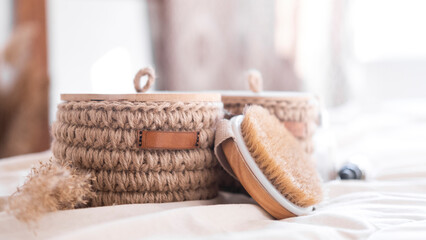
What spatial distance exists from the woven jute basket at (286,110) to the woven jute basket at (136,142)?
13 cm

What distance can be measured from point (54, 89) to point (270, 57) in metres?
1.16

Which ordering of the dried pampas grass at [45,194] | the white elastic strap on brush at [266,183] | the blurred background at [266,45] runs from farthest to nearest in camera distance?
the blurred background at [266,45] → the white elastic strap on brush at [266,183] → the dried pampas grass at [45,194]

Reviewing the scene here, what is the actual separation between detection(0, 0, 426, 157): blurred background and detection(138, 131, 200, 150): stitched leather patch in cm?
153

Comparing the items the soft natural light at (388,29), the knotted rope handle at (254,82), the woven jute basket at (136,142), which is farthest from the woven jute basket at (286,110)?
the soft natural light at (388,29)

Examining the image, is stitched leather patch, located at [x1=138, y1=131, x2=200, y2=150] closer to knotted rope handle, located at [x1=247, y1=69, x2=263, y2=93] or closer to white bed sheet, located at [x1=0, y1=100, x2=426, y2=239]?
white bed sheet, located at [x1=0, y1=100, x2=426, y2=239]

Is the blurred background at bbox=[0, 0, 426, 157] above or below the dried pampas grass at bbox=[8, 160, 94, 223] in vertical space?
above

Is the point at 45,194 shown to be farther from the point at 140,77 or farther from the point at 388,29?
the point at 388,29

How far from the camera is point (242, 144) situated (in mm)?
510

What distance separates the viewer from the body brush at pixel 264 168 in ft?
1.63

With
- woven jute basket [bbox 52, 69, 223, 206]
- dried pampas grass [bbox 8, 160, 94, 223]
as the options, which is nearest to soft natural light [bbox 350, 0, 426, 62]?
woven jute basket [bbox 52, 69, 223, 206]

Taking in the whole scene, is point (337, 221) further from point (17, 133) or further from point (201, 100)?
point (17, 133)

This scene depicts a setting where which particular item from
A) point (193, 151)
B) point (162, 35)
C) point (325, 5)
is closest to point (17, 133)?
point (162, 35)

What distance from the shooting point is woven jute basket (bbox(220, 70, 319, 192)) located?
67 cm

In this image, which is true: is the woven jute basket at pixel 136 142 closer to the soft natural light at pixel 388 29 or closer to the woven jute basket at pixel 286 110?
the woven jute basket at pixel 286 110
